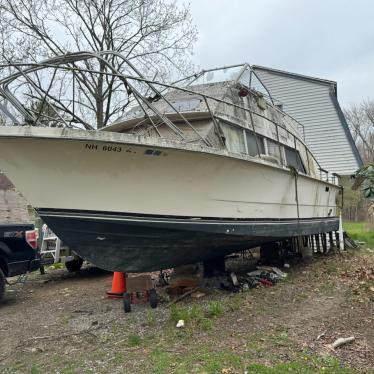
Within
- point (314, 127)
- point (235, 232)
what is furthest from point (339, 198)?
A: point (235, 232)

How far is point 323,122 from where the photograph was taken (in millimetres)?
13695

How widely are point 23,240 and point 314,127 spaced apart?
997 centimetres

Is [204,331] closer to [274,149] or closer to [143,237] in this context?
[143,237]

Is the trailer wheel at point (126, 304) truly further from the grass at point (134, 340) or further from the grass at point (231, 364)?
the grass at point (231, 364)

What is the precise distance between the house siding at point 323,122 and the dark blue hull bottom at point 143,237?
852cm

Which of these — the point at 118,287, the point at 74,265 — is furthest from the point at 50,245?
the point at 118,287

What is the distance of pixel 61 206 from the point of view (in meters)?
4.82

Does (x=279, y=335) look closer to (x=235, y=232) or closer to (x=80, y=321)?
(x=235, y=232)

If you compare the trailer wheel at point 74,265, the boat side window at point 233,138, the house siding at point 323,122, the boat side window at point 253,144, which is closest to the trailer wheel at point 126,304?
the boat side window at point 233,138

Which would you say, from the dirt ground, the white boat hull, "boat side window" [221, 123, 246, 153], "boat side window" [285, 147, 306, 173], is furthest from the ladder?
"boat side window" [285, 147, 306, 173]

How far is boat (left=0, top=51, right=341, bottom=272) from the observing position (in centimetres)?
458

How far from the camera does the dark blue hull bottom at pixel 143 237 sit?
4883 mm

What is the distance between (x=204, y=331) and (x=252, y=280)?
81.8 inches

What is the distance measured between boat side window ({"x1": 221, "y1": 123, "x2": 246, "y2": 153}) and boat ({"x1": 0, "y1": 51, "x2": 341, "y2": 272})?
0.06ft
